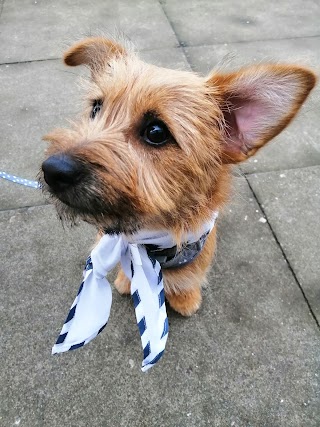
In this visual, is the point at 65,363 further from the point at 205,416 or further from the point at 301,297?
the point at 301,297

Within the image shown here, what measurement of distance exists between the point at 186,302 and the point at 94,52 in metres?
1.83

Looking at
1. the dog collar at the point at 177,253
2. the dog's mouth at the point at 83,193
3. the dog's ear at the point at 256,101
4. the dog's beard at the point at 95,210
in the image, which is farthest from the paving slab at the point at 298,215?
the dog's mouth at the point at 83,193

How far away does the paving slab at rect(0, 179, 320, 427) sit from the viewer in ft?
7.93

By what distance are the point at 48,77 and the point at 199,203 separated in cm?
364

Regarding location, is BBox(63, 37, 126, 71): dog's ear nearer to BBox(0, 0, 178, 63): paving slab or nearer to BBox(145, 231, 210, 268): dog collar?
BBox(145, 231, 210, 268): dog collar

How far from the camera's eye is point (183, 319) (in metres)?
2.85

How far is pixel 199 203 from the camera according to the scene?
6.64 feet

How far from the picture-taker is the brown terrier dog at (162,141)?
5.44 ft

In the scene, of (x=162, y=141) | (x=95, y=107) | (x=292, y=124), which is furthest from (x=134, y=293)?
(x=292, y=124)

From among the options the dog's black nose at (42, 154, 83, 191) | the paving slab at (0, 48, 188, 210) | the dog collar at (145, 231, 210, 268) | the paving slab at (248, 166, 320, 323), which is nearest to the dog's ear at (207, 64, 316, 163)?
the dog collar at (145, 231, 210, 268)

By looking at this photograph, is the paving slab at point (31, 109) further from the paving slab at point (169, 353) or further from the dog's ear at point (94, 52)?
the dog's ear at point (94, 52)

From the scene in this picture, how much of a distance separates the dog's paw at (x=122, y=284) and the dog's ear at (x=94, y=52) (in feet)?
5.03

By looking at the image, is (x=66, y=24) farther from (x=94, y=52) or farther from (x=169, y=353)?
(x=169, y=353)

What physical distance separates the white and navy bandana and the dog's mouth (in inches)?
12.7
